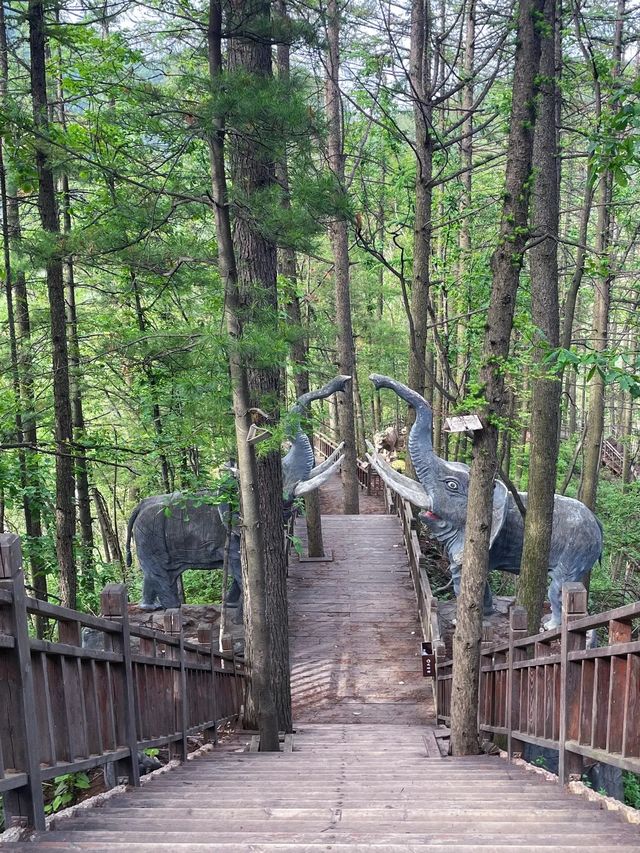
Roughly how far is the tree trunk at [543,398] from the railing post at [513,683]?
191 centimetres

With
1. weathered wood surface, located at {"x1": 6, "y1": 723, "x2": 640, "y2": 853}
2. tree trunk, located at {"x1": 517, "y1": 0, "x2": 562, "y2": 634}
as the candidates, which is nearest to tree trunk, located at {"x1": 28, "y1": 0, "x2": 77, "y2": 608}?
weathered wood surface, located at {"x1": 6, "y1": 723, "x2": 640, "y2": 853}

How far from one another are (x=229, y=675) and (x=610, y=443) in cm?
2826

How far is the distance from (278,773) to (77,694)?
6.44ft

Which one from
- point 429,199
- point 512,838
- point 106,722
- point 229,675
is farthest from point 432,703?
point 429,199

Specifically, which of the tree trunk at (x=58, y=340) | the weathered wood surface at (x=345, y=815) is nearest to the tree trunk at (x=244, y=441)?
the weathered wood surface at (x=345, y=815)

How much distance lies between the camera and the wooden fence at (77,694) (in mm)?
2973

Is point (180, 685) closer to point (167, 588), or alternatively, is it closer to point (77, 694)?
point (77, 694)

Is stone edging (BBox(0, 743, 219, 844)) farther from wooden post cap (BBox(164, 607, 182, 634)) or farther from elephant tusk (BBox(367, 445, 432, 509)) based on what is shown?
elephant tusk (BBox(367, 445, 432, 509))

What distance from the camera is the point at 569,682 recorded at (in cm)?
436

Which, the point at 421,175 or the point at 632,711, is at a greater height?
the point at 421,175

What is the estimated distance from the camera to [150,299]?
1334 centimetres

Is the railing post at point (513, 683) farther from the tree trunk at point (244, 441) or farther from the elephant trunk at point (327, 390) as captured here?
the elephant trunk at point (327, 390)

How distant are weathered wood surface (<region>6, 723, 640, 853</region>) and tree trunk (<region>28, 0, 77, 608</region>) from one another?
2.78 m

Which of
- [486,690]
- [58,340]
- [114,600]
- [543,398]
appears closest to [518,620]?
[486,690]
